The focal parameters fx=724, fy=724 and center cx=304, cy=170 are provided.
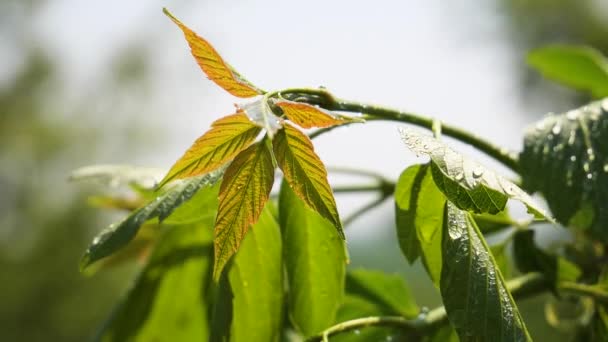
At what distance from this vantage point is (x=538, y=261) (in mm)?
606

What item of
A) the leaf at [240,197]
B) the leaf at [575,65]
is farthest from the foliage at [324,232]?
the leaf at [575,65]

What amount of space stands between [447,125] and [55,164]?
862 centimetres

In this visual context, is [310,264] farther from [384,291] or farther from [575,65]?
[575,65]

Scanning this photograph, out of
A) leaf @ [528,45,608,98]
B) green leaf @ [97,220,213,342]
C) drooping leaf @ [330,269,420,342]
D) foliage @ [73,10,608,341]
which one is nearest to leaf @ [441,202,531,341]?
foliage @ [73,10,608,341]

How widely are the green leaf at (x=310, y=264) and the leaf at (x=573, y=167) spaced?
0.50 feet

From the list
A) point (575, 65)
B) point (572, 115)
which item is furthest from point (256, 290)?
point (575, 65)

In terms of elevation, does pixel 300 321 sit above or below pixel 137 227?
below

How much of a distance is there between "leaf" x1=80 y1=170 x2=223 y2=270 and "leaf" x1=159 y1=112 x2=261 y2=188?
0.06 m

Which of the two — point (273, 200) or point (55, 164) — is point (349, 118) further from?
point (55, 164)

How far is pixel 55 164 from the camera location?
8.61 meters

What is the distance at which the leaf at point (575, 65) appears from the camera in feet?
2.97

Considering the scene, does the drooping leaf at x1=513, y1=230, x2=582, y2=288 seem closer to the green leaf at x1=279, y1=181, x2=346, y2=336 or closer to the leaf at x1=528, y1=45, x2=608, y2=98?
the green leaf at x1=279, y1=181, x2=346, y2=336

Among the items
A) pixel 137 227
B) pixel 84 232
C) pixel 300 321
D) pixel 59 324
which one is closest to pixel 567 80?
pixel 300 321

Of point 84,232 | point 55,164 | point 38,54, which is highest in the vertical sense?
point 38,54
